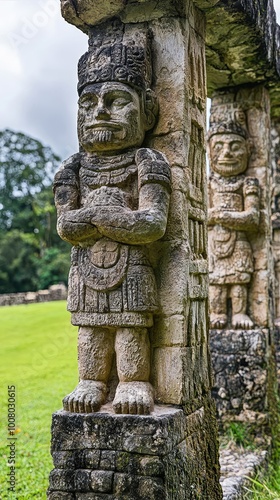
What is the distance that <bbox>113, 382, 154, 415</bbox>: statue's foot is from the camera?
9.59ft

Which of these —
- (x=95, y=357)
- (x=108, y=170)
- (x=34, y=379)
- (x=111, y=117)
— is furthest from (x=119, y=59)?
(x=34, y=379)

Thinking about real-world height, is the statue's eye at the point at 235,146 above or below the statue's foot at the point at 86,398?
above

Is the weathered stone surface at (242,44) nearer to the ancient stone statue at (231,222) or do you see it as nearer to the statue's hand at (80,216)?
the ancient stone statue at (231,222)

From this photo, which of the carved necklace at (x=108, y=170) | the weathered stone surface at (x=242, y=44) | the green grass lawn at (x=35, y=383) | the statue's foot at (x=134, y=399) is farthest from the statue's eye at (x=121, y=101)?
the green grass lawn at (x=35, y=383)

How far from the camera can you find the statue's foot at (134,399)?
292cm

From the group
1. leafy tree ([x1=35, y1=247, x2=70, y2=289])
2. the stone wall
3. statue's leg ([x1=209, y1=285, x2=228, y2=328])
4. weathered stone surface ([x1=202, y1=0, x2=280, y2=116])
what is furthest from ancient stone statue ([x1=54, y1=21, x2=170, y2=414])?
leafy tree ([x1=35, y1=247, x2=70, y2=289])

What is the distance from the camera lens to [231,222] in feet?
17.0

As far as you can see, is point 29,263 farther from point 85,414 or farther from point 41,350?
point 85,414

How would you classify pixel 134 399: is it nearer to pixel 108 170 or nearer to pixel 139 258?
pixel 139 258

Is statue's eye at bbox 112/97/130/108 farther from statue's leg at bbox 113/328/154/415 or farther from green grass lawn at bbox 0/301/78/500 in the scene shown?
green grass lawn at bbox 0/301/78/500

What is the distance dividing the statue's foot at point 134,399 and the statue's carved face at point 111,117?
55.1 inches

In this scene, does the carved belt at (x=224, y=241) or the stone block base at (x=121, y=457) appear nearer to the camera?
the stone block base at (x=121, y=457)

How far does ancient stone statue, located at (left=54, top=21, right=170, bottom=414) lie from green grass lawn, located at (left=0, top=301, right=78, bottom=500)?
6.01 feet

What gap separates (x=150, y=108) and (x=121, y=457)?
6.59ft
